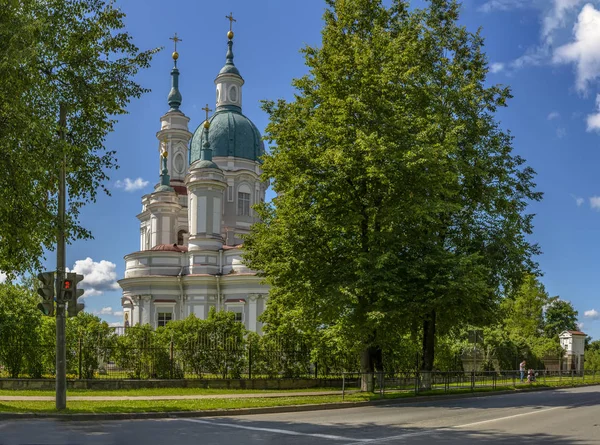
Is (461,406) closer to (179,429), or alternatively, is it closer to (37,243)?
(179,429)

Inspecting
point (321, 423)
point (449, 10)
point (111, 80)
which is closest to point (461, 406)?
point (321, 423)

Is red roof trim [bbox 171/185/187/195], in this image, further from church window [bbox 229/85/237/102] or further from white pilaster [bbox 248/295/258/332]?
white pilaster [bbox 248/295/258/332]

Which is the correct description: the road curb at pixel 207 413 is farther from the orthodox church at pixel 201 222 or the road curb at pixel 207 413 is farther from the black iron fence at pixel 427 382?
the orthodox church at pixel 201 222

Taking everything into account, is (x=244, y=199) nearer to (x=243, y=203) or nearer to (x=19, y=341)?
(x=243, y=203)

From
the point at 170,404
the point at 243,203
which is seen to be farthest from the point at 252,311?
the point at 170,404

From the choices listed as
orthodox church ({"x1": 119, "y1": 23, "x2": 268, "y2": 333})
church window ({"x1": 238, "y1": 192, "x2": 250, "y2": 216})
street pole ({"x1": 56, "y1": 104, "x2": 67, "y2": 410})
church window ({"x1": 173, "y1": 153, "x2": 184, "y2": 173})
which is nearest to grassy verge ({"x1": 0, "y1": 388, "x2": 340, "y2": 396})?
street pole ({"x1": 56, "y1": 104, "x2": 67, "y2": 410})

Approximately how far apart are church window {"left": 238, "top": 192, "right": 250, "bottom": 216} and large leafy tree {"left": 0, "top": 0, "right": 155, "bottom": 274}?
41.7 m

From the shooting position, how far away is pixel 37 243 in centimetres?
1627

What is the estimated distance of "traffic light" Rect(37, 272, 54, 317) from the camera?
53.3ft

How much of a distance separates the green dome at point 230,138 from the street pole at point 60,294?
146ft

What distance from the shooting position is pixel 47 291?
Result: 53.5ft

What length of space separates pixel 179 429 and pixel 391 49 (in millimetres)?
15080

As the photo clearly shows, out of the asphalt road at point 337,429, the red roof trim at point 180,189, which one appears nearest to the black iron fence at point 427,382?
the asphalt road at point 337,429

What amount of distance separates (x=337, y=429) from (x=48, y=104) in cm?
990
